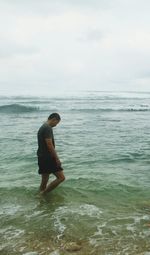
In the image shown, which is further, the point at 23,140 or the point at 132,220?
the point at 23,140

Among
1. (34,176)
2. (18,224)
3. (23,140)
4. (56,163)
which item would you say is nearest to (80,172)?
(34,176)

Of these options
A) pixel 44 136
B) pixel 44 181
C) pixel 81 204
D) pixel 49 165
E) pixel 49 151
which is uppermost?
pixel 44 136

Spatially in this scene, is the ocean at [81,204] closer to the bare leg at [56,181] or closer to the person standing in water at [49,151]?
the bare leg at [56,181]

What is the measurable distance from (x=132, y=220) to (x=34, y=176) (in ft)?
14.6

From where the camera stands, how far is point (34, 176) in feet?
37.2

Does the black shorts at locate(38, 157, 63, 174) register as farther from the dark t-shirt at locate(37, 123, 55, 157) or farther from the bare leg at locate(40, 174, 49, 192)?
the bare leg at locate(40, 174, 49, 192)

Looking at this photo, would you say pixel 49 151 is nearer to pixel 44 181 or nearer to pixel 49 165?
pixel 49 165

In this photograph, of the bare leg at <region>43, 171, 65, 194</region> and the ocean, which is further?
the bare leg at <region>43, 171, 65, 194</region>

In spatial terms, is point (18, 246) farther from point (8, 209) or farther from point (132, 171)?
point (132, 171)

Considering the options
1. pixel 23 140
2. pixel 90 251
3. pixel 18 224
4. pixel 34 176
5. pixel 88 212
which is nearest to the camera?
pixel 90 251

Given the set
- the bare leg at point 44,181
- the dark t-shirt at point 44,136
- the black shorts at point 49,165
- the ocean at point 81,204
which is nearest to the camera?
the ocean at point 81,204

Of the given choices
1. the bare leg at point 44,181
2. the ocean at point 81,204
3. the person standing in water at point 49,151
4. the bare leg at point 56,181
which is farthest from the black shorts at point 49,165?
the ocean at point 81,204

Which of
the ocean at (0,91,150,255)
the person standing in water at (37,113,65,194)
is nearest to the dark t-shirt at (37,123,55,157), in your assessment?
the person standing in water at (37,113,65,194)

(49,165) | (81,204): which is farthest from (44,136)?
(81,204)
